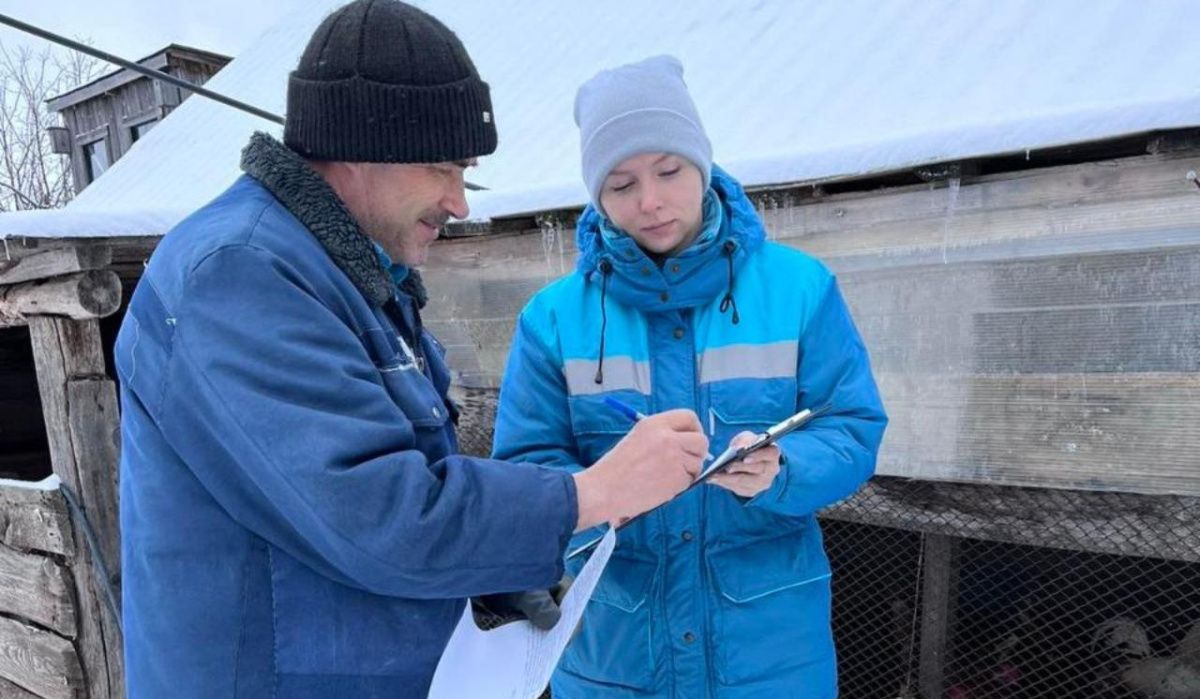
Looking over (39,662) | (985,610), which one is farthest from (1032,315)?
(39,662)

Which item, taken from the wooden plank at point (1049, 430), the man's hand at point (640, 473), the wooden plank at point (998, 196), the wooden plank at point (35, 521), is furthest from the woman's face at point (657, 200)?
the wooden plank at point (35, 521)

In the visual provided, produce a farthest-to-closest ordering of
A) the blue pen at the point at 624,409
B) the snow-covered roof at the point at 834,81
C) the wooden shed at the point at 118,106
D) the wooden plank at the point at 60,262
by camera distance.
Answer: the wooden shed at the point at 118,106
the wooden plank at the point at 60,262
the snow-covered roof at the point at 834,81
the blue pen at the point at 624,409

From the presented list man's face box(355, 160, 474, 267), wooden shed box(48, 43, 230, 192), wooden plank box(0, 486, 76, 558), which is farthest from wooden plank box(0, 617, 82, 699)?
wooden shed box(48, 43, 230, 192)

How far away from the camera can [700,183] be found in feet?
5.77

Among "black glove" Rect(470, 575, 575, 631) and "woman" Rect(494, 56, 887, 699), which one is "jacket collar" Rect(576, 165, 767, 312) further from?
"black glove" Rect(470, 575, 575, 631)

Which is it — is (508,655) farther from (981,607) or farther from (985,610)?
(985,610)

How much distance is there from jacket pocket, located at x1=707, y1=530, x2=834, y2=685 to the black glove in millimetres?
357

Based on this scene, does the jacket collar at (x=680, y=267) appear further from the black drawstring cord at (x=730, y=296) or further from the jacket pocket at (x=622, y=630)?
the jacket pocket at (x=622, y=630)

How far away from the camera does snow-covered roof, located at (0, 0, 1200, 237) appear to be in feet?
7.22

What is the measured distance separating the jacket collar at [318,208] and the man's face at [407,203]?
70 millimetres

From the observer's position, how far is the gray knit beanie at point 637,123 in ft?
5.61

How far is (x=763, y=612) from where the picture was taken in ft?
5.31

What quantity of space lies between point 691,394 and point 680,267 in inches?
9.8

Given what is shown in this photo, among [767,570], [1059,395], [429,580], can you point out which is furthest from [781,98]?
[429,580]
